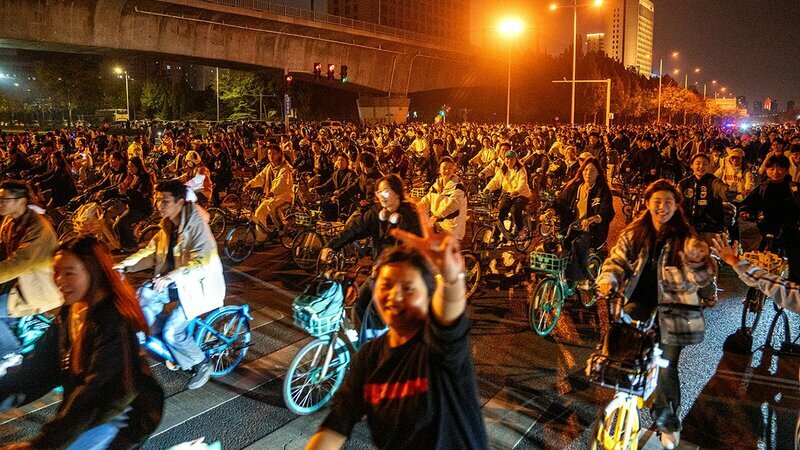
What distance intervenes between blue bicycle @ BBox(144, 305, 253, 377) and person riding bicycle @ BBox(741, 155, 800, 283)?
624 centimetres

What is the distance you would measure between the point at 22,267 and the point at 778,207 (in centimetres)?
817

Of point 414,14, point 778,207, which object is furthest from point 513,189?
point 414,14

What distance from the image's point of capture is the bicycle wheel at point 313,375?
5.20m

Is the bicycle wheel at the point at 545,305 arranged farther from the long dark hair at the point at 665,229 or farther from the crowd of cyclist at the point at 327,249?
the long dark hair at the point at 665,229

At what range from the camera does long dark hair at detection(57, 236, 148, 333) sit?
3.19 meters

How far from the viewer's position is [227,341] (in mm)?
5977

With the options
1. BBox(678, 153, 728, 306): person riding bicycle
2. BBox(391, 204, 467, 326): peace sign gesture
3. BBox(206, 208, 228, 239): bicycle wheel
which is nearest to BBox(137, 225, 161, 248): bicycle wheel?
BBox(206, 208, 228, 239): bicycle wheel

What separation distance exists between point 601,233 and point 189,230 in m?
4.86

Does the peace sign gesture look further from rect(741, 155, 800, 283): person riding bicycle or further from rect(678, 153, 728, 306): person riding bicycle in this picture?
rect(741, 155, 800, 283): person riding bicycle

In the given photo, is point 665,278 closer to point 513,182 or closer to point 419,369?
point 419,369

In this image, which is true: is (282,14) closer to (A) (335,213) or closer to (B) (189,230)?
(A) (335,213)

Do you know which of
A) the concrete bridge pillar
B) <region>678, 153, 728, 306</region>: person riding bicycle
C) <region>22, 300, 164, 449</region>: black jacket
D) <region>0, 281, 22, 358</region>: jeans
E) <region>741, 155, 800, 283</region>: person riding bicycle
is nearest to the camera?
<region>22, 300, 164, 449</region>: black jacket

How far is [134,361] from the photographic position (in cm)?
314

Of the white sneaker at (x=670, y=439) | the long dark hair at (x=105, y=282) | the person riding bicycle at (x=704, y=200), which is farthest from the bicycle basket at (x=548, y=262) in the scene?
the long dark hair at (x=105, y=282)
